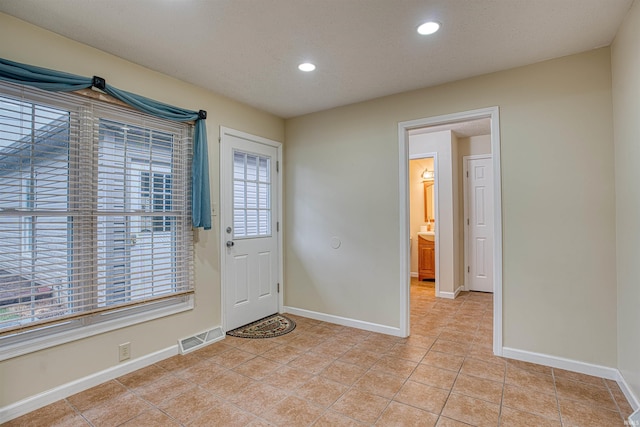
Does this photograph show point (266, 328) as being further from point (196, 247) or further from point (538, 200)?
point (538, 200)

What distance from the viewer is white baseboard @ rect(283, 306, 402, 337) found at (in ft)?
11.0

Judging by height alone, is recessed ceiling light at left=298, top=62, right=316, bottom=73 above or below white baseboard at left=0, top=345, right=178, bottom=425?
above

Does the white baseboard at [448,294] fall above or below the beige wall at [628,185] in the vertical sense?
below

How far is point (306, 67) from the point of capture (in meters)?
2.74

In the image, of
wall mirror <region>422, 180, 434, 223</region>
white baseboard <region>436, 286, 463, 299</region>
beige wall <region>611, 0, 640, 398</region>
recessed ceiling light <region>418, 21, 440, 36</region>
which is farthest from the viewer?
wall mirror <region>422, 180, 434, 223</region>

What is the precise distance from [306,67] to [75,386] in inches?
116

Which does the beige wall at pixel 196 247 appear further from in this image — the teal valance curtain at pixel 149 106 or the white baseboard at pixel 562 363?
the white baseboard at pixel 562 363

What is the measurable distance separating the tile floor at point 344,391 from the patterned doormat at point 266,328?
0.62 feet

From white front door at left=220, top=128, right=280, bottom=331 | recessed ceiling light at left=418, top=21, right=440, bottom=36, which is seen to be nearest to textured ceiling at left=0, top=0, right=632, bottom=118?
recessed ceiling light at left=418, top=21, right=440, bottom=36

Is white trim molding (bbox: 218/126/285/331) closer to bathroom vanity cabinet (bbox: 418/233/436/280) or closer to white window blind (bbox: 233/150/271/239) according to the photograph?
white window blind (bbox: 233/150/271/239)

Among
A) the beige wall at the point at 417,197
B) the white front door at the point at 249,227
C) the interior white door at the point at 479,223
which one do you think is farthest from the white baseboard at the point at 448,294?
the white front door at the point at 249,227

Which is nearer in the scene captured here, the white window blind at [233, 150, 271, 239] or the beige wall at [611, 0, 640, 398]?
the beige wall at [611, 0, 640, 398]

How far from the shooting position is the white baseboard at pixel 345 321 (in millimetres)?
3362

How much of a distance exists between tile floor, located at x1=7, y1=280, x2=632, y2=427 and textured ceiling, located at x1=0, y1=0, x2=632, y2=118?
247 centimetres
